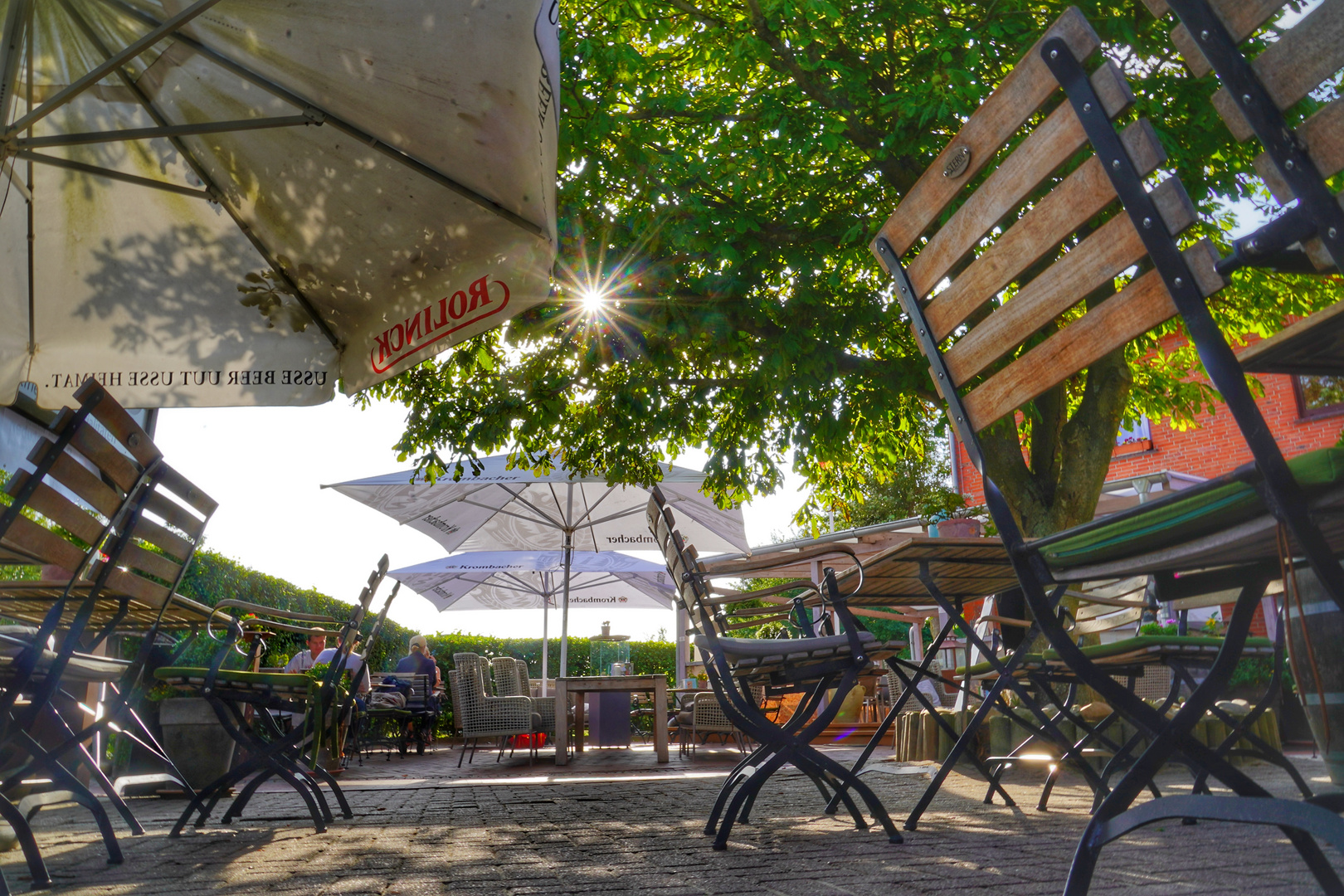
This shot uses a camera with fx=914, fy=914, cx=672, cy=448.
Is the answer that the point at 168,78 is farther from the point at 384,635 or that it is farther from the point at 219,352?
the point at 384,635

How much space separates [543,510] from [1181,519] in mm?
10387

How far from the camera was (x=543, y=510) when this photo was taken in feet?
37.2

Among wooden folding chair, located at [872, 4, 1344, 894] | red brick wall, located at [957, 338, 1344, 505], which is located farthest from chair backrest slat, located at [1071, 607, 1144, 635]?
red brick wall, located at [957, 338, 1344, 505]

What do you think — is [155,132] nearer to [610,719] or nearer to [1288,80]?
[1288,80]

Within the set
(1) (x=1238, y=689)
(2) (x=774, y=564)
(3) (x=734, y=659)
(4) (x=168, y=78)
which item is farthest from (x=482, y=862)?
(1) (x=1238, y=689)

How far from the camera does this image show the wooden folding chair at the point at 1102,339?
1113mm

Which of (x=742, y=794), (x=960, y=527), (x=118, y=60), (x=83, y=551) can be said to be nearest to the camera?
(x=83, y=551)

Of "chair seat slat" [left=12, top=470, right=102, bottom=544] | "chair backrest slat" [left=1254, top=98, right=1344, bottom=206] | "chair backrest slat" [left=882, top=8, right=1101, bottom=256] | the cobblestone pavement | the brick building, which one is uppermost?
the brick building

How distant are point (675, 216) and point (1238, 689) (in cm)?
670

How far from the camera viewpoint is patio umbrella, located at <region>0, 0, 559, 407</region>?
2852mm

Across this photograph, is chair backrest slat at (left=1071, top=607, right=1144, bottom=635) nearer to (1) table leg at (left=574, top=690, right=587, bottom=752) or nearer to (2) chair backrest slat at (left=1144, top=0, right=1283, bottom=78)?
(2) chair backrest slat at (left=1144, top=0, right=1283, bottom=78)

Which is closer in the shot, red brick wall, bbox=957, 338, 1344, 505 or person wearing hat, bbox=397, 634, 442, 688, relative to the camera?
person wearing hat, bbox=397, 634, 442, 688

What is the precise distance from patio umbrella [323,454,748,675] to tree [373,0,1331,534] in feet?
5.94

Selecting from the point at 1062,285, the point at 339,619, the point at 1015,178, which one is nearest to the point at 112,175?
the point at 1015,178
